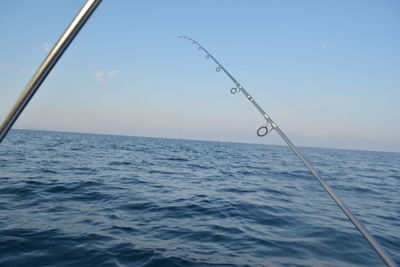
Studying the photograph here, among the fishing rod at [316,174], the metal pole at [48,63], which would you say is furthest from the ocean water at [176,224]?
the metal pole at [48,63]

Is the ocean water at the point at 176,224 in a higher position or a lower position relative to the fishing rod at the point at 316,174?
lower

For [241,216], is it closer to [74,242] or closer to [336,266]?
[336,266]

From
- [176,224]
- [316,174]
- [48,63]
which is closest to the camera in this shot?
[48,63]

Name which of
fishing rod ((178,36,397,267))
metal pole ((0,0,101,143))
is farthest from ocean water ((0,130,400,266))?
metal pole ((0,0,101,143))

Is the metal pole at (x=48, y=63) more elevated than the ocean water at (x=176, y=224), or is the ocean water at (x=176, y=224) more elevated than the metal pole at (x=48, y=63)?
the metal pole at (x=48, y=63)

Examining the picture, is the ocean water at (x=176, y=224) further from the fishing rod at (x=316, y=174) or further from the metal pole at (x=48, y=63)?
the metal pole at (x=48, y=63)

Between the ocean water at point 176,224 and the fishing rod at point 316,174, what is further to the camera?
the ocean water at point 176,224

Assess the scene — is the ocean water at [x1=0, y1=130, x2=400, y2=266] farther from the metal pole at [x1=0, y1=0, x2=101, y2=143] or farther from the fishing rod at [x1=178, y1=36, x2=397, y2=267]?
the metal pole at [x1=0, y1=0, x2=101, y2=143]

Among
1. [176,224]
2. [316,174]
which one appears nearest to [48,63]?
[316,174]

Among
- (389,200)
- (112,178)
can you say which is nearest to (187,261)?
(112,178)

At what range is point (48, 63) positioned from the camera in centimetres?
108

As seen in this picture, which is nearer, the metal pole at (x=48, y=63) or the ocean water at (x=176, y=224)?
the metal pole at (x=48, y=63)

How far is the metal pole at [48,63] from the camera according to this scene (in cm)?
102

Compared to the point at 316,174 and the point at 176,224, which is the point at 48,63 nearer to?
the point at 316,174
